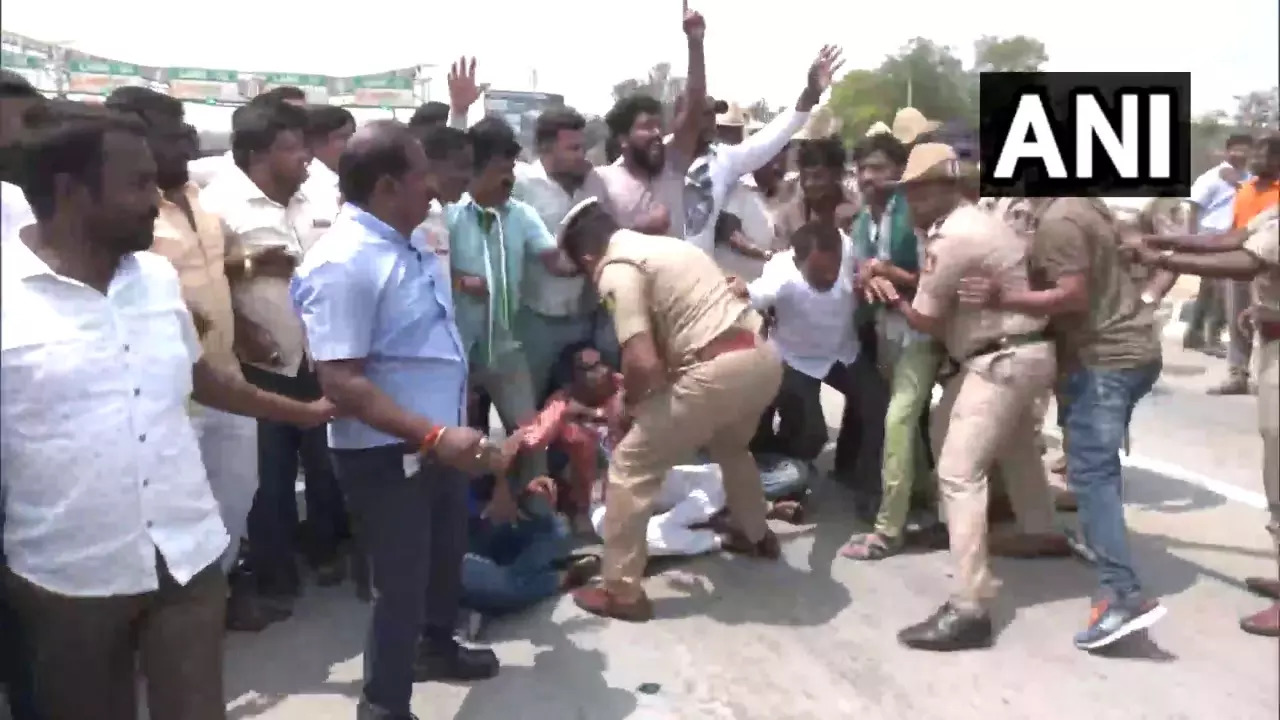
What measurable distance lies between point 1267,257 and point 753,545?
2316 millimetres

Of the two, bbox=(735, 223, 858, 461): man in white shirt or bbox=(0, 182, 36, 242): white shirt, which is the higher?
bbox=(0, 182, 36, 242): white shirt

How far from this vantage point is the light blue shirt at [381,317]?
2820 millimetres

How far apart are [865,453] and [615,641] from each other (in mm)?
1875

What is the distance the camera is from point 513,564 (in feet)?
14.4

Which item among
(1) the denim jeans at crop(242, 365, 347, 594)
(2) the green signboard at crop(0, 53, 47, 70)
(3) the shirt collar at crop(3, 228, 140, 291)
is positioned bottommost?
(1) the denim jeans at crop(242, 365, 347, 594)

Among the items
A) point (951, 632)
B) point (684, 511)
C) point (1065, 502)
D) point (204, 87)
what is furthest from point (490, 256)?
point (204, 87)

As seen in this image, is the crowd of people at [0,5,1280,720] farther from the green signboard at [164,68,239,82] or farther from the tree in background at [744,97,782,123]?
the green signboard at [164,68,239,82]

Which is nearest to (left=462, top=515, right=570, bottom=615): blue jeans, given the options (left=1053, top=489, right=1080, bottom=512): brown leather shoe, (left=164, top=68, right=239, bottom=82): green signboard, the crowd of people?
the crowd of people

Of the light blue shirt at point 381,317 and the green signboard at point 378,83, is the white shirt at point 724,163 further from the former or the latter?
the green signboard at point 378,83

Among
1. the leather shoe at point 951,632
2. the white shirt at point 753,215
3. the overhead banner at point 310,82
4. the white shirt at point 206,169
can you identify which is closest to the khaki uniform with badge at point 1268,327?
the leather shoe at point 951,632

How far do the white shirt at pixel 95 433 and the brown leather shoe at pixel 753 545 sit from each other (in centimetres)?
293

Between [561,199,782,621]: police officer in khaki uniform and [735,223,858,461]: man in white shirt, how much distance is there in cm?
93

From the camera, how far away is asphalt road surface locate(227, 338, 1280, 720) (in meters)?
3.58

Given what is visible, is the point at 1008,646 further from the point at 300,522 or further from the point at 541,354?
the point at 300,522
